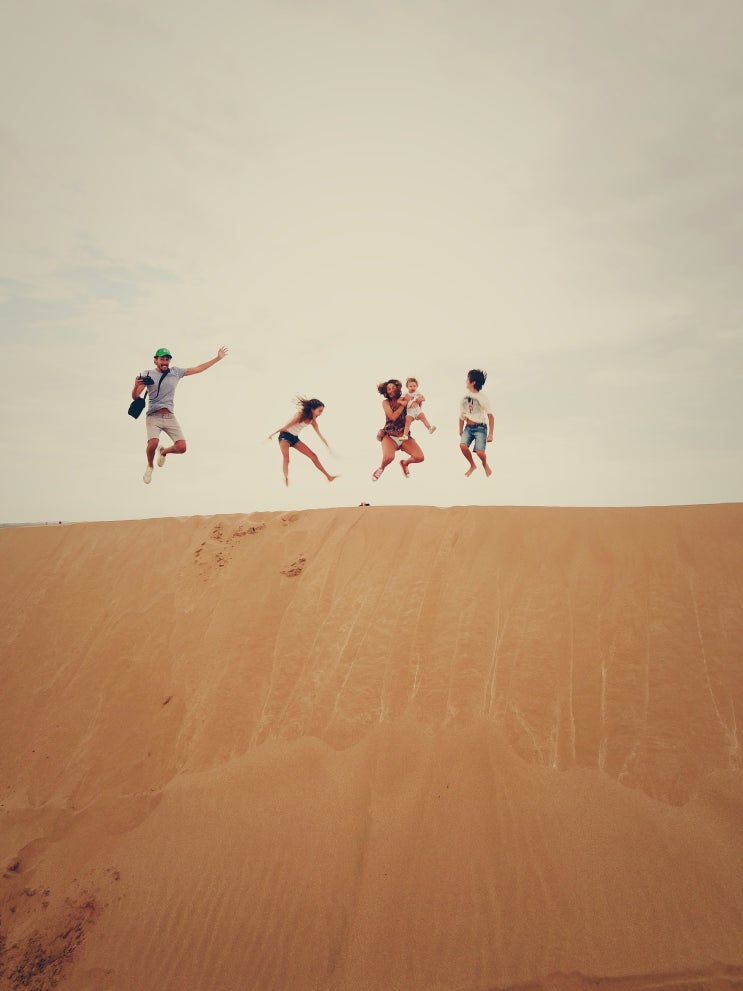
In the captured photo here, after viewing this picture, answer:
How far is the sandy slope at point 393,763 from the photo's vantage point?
3.75m

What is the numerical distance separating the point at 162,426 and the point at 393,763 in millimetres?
6055

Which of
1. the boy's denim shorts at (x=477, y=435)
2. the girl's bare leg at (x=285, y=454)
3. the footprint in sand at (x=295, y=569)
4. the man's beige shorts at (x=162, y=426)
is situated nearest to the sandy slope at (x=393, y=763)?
the footprint in sand at (x=295, y=569)

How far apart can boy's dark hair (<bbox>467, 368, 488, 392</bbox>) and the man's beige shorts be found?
4960 millimetres

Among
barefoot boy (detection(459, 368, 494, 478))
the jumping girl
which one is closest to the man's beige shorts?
the jumping girl

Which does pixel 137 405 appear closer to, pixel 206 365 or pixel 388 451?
pixel 206 365

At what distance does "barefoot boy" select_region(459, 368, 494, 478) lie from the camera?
8.66 meters

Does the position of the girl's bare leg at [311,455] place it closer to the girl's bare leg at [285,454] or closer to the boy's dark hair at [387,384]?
the girl's bare leg at [285,454]

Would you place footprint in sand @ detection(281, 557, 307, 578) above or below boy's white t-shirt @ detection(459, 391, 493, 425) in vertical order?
below

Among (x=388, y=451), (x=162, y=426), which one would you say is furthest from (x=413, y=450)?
(x=162, y=426)

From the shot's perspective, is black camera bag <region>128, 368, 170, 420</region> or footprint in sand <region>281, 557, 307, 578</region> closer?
footprint in sand <region>281, 557, 307, 578</region>

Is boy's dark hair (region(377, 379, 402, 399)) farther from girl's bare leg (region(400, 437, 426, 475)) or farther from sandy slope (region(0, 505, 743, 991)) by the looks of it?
sandy slope (region(0, 505, 743, 991))

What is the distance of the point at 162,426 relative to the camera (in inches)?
318

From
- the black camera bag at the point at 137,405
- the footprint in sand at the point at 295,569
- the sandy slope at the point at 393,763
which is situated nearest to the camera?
the sandy slope at the point at 393,763

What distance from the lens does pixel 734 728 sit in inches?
178
